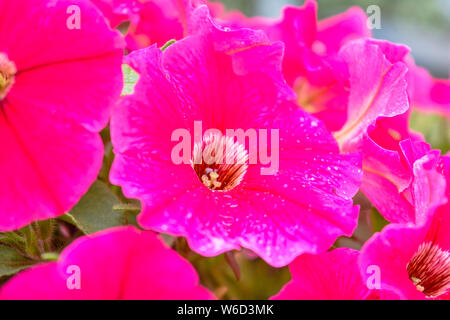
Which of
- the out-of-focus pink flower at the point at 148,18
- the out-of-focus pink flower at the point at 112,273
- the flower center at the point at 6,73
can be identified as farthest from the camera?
the out-of-focus pink flower at the point at 148,18

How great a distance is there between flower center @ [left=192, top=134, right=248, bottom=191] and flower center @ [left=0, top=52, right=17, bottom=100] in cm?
18

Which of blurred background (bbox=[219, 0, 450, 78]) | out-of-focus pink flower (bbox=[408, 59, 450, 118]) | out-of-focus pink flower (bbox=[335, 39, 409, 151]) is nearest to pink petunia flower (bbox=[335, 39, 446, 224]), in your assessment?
out-of-focus pink flower (bbox=[335, 39, 409, 151])

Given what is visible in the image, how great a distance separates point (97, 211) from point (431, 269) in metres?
0.33

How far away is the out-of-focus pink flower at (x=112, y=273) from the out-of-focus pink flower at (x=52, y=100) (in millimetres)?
68

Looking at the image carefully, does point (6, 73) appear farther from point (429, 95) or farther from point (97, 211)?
point (429, 95)

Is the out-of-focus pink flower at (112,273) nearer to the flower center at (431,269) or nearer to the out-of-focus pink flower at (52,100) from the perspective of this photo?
the out-of-focus pink flower at (52,100)

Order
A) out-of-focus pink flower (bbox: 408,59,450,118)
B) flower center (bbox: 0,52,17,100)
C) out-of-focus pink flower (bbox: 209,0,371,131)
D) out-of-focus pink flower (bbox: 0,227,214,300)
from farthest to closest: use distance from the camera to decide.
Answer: out-of-focus pink flower (bbox: 408,59,450,118) < out-of-focus pink flower (bbox: 209,0,371,131) < flower center (bbox: 0,52,17,100) < out-of-focus pink flower (bbox: 0,227,214,300)

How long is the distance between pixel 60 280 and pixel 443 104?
44.9 inches

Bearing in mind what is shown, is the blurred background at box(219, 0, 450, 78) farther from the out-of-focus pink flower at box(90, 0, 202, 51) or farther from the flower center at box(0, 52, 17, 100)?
the flower center at box(0, 52, 17, 100)

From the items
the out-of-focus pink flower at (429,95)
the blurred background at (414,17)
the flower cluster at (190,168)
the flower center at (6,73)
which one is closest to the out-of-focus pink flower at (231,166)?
the flower cluster at (190,168)

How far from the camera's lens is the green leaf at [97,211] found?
0.47m

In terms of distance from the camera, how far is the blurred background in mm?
3586

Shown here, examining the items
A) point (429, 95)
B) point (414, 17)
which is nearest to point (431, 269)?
point (429, 95)
